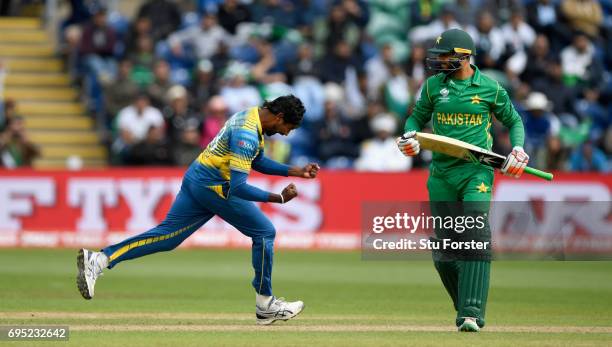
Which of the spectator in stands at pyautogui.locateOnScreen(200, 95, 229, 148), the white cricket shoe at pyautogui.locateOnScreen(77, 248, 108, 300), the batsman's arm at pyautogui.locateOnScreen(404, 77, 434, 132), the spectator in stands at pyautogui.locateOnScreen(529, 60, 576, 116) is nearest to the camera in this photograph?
the batsman's arm at pyautogui.locateOnScreen(404, 77, 434, 132)

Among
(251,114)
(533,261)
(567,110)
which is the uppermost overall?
(251,114)

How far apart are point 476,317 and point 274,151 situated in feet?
39.4

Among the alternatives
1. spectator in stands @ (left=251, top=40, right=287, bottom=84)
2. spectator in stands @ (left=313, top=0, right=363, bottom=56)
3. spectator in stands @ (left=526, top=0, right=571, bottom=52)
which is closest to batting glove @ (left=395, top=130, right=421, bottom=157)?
spectator in stands @ (left=251, top=40, right=287, bottom=84)

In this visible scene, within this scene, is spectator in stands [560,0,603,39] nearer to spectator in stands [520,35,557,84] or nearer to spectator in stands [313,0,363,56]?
spectator in stands [520,35,557,84]

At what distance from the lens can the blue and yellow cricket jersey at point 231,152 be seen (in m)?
11.1

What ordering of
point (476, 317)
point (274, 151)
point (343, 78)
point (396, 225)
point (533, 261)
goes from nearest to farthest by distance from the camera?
point (476, 317) → point (396, 225) → point (533, 261) → point (274, 151) → point (343, 78)

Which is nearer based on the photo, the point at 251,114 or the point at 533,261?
the point at 251,114

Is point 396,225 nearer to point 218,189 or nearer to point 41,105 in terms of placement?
point 218,189

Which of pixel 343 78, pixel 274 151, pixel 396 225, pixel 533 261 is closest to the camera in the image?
pixel 396 225

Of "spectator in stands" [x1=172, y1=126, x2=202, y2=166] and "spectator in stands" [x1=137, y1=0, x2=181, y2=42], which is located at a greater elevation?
"spectator in stands" [x1=137, y1=0, x2=181, y2=42]

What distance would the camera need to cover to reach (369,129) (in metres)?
23.5

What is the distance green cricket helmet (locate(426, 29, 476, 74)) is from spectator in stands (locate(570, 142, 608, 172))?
12.7m

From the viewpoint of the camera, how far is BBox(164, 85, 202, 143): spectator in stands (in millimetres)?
22875

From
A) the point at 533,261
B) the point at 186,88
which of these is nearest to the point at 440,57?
the point at 533,261
